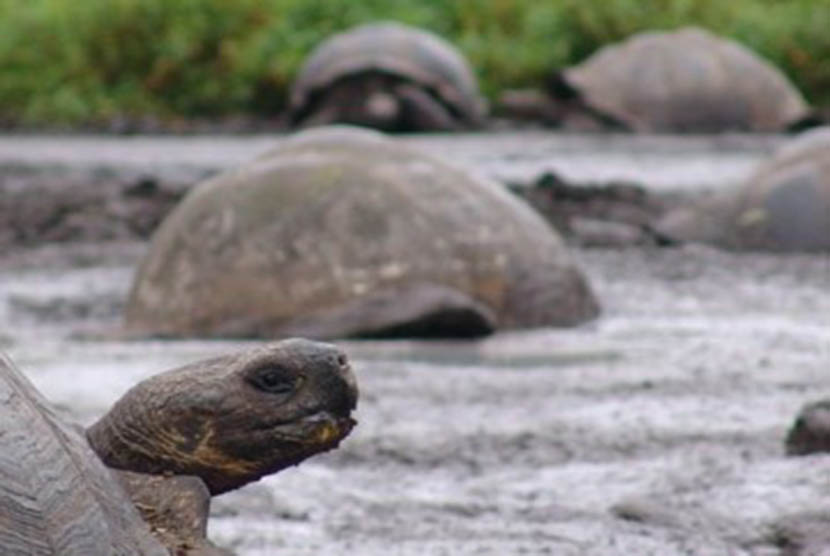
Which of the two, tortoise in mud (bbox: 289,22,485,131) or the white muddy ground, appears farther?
tortoise in mud (bbox: 289,22,485,131)

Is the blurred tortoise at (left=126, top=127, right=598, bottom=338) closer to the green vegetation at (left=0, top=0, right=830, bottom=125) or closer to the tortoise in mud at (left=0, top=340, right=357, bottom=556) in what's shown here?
the tortoise in mud at (left=0, top=340, right=357, bottom=556)

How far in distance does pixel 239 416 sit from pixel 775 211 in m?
7.27

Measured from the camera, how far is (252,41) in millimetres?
20859

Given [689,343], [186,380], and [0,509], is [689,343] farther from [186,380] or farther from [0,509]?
[0,509]

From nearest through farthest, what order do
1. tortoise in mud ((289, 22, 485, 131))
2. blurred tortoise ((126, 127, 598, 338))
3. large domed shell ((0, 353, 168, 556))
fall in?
large domed shell ((0, 353, 168, 556)) < blurred tortoise ((126, 127, 598, 338)) < tortoise in mud ((289, 22, 485, 131))

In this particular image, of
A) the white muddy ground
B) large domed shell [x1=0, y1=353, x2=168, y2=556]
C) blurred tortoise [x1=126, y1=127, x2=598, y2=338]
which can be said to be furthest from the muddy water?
large domed shell [x1=0, y1=353, x2=168, y2=556]

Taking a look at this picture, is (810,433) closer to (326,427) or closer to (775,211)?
(326,427)

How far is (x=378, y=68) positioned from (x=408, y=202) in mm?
11011

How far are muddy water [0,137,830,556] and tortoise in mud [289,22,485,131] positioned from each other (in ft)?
30.2

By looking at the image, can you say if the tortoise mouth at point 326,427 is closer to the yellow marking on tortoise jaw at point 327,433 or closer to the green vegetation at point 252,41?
the yellow marking on tortoise jaw at point 327,433

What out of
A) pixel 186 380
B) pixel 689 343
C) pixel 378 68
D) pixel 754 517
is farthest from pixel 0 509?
pixel 378 68

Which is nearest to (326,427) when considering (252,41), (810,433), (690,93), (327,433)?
(327,433)

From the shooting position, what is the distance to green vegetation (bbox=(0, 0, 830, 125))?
790 inches

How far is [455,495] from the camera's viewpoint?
539 cm
